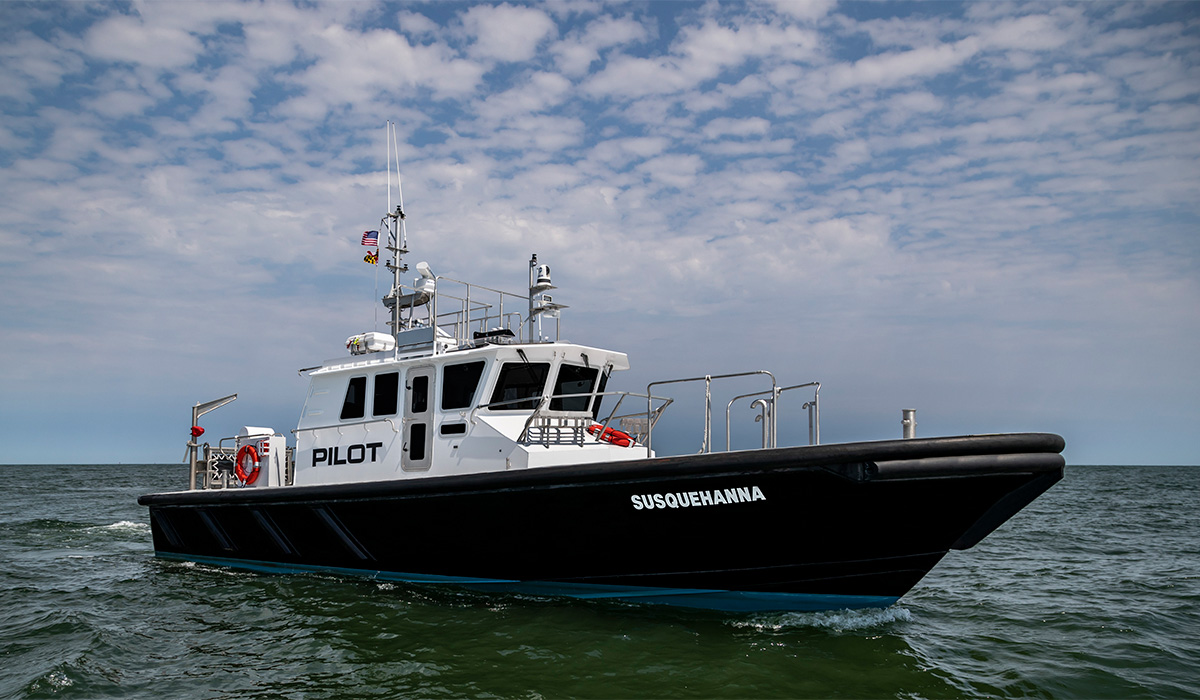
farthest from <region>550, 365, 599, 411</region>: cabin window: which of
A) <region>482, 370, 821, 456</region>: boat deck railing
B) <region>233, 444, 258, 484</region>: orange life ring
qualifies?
<region>233, 444, 258, 484</region>: orange life ring

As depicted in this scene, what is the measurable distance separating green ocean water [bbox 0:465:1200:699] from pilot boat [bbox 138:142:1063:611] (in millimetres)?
260

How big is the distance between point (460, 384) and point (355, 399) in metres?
1.63

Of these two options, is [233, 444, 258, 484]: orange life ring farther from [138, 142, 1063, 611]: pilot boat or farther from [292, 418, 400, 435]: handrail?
[292, 418, 400, 435]: handrail

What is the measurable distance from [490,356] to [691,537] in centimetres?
292

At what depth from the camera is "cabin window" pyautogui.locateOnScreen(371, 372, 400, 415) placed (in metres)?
8.51

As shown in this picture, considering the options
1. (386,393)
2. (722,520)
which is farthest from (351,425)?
(722,520)

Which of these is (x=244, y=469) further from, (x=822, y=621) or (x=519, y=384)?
(x=822, y=621)

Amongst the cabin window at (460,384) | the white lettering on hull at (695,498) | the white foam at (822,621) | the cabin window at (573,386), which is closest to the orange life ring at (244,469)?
the cabin window at (460,384)

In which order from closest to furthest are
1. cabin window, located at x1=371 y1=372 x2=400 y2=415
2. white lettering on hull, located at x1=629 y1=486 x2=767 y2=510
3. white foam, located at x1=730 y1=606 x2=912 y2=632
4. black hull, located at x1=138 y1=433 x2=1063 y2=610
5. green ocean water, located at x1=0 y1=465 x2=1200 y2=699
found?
1. green ocean water, located at x1=0 y1=465 x2=1200 y2=699
2. black hull, located at x1=138 y1=433 x2=1063 y2=610
3. white lettering on hull, located at x1=629 y1=486 x2=767 y2=510
4. white foam, located at x1=730 y1=606 x2=912 y2=632
5. cabin window, located at x1=371 y1=372 x2=400 y2=415

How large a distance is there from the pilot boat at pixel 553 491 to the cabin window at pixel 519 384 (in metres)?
0.02

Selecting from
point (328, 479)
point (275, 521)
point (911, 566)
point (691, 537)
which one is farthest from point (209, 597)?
point (911, 566)

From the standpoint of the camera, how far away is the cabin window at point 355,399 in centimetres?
879

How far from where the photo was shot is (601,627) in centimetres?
625

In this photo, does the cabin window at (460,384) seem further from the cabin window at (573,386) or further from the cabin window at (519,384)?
the cabin window at (573,386)
